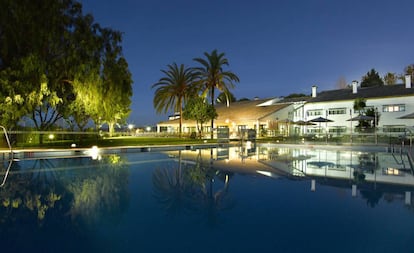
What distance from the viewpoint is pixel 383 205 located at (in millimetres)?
6445

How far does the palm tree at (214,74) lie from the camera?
29750 millimetres

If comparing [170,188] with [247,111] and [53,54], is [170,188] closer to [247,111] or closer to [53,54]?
[53,54]

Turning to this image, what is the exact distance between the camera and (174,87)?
32.8 meters

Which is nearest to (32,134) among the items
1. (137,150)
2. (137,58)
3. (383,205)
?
(137,150)

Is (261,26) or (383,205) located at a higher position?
(261,26)

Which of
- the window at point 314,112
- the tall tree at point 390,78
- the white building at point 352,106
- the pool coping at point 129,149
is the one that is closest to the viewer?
the pool coping at point 129,149

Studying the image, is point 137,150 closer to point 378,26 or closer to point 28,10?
point 28,10

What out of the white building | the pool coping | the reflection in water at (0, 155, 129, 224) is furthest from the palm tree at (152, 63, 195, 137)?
the reflection in water at (0, 155, 129, 224)

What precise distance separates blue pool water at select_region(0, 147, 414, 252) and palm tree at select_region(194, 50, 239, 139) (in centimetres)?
2048

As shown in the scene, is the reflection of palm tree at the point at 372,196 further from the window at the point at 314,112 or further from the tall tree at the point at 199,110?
the window at the point at 314,112

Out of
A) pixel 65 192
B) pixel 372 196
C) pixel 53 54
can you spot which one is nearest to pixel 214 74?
pixel 53 54

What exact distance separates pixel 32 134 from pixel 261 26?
115 ft

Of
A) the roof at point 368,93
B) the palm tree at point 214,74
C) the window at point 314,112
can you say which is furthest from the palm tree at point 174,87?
the roof at point 368,93

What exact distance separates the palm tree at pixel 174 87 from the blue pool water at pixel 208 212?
74.9 ft
